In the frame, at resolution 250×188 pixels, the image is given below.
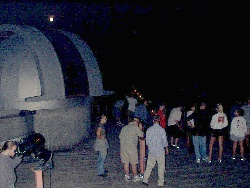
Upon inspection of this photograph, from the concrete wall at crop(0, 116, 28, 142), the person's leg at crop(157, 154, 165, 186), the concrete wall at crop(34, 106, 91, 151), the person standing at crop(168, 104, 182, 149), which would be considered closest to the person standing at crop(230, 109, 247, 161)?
the person standing at crop(168, 104, 182, 149)

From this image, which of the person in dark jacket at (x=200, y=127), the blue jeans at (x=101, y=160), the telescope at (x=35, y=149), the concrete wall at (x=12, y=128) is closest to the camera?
the telescope at (x=35, y=149)

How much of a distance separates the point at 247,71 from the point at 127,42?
8.73 metres

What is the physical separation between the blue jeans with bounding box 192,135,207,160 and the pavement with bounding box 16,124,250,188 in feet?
0.92

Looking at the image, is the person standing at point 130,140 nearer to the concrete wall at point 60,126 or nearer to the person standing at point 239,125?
the person standing at point 239,125

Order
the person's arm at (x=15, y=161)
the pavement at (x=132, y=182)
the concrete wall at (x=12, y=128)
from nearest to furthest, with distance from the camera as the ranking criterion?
the person's arm at (x=15, y=161), the pavement at (x=132, y=182), the concrete wall at (x=12, y=128)

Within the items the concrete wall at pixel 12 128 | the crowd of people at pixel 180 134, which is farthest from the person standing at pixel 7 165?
the concrete wall at pixel 12 128

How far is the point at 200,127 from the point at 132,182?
268 centimetres

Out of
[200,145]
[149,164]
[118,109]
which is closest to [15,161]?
[149,164]

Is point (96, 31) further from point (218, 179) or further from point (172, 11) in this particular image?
point (218, 179)

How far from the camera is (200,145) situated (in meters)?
9.59

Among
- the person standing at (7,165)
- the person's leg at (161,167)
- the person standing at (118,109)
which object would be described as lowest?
the person's leg at (161,167)

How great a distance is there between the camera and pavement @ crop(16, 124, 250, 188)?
8.09 meters

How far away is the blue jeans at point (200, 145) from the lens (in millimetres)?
9459

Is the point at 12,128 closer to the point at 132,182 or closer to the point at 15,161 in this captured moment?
the point at 132,182
